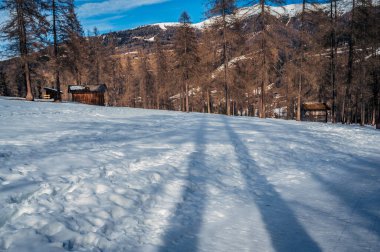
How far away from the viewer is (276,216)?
179 inches

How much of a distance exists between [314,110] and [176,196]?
109 ft

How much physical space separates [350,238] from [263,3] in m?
21.1

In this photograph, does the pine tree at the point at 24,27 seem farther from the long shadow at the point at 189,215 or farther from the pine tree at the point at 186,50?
the long shadow at the point at 189,215

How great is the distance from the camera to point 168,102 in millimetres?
61375

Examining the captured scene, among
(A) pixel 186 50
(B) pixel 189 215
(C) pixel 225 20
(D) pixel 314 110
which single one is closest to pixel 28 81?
(A) pixel 186 50

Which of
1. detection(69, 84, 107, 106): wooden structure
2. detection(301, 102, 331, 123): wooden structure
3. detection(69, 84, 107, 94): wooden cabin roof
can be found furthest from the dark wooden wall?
detection(301, 102, 331, 123): wooden structure

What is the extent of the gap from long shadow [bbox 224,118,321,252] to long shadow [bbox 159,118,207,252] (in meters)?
1.11

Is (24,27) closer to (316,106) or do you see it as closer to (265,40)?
(265,40)

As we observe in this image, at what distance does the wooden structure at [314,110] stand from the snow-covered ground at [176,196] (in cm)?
2669

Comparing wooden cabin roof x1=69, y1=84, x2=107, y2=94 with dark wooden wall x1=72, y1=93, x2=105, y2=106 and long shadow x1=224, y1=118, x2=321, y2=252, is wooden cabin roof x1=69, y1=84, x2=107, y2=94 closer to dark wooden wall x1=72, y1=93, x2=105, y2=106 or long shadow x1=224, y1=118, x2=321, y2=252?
dark wooden wall x1=72, y1=93, x2=105, y2=106

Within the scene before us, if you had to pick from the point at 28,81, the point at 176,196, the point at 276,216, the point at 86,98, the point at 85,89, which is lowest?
the point at 276,216

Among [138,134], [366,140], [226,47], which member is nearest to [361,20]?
[226,47]

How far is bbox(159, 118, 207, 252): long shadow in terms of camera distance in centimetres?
361

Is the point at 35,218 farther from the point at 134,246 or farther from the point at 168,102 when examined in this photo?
the point at 168,102
